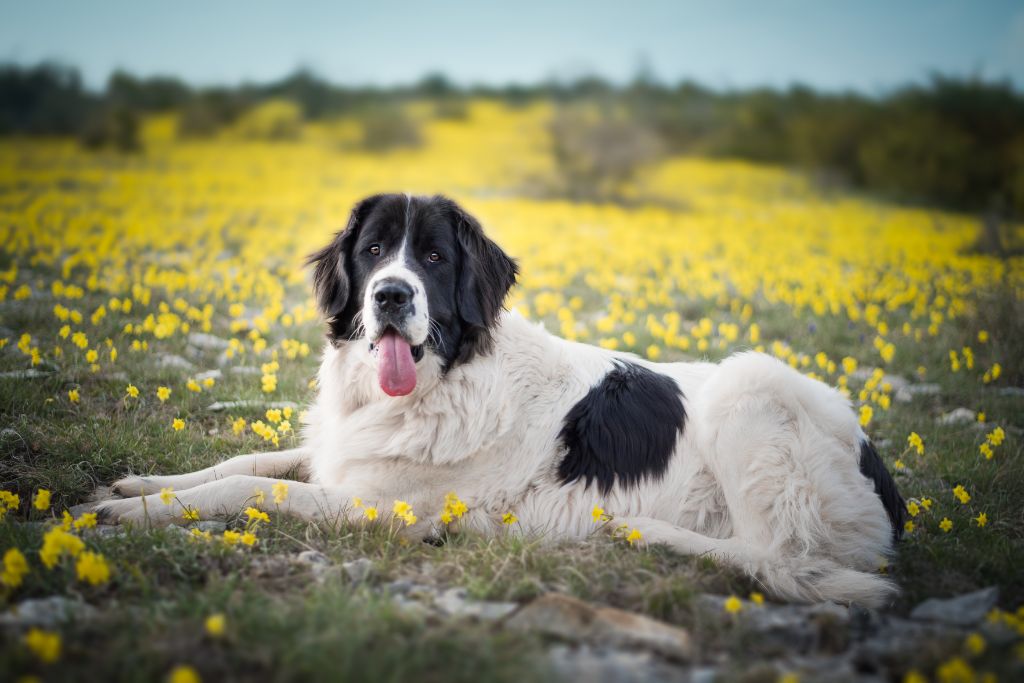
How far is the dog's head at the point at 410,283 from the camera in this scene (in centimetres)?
315

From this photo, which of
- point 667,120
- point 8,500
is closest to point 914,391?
point 8,500

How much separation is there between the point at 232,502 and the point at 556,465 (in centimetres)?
162

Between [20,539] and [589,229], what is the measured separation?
12597 mm

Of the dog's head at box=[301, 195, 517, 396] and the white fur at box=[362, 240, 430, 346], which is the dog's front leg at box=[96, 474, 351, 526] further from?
the white fur at box=[362, 240, 430, 346]

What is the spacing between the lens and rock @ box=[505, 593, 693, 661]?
7.34ft

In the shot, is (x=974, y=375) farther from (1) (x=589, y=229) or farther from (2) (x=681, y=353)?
(1) (x=589, y=229)

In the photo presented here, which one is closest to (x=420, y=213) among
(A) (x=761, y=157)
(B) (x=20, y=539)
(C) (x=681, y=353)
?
(B) (x=20, y=539)

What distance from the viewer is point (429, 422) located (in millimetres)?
3287

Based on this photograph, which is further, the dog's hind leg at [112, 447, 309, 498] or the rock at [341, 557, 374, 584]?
the dog's hind leg at [112, 447, 309, 498]

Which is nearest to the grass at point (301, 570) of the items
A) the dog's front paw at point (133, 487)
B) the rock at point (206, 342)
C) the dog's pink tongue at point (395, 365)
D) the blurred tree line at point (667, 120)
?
the dog's front paw at point (133, 487)

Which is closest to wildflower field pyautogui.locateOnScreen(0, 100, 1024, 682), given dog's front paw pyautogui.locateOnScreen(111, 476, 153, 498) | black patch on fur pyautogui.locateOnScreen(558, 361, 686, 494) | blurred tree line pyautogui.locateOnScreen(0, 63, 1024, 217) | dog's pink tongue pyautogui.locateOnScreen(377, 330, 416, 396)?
dog's front paw pyautogui.locateOnScreen(111, 476, 153, 498)

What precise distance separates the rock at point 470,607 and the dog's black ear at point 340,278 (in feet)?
5.14

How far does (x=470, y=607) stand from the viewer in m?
2.49

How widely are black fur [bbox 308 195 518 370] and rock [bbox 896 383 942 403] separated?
13.3 ft
